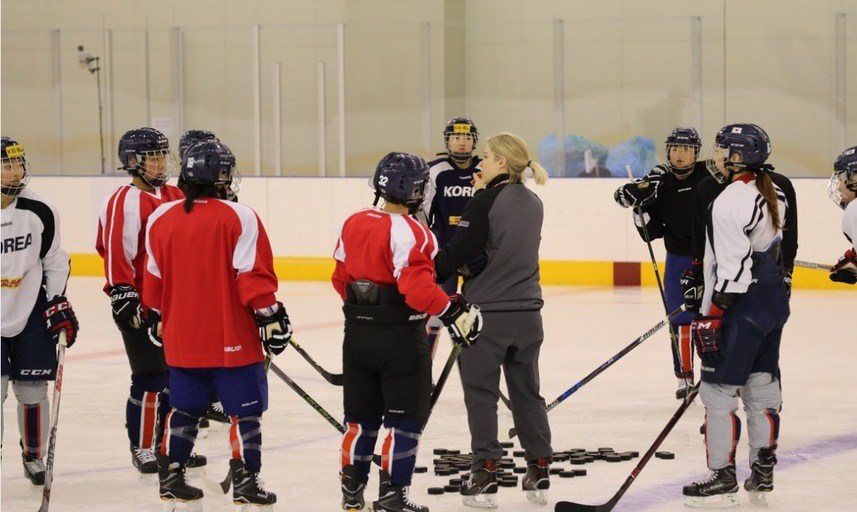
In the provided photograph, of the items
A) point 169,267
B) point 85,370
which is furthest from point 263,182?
point 169,267

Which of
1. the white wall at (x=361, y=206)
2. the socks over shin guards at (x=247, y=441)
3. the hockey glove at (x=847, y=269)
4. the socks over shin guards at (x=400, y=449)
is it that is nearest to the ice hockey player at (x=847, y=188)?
the hockey glove at (x=847, y=269)

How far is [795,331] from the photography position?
824 centimetres

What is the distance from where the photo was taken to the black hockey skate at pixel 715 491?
421 centimetres

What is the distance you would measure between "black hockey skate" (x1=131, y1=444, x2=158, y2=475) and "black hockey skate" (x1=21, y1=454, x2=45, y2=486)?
1.07ft

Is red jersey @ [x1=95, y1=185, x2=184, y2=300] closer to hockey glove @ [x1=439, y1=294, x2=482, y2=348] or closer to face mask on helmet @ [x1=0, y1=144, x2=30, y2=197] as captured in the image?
face mask on helmet @ [x1=0, y1=144, x2=30, y2=197]

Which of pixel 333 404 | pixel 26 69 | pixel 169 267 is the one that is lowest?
pixel 333 404

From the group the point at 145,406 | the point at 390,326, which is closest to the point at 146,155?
the point at 145,406

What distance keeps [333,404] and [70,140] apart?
25.0 ft

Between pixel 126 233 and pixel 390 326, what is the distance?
1.18 m

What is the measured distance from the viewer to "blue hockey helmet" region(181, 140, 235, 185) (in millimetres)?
3814

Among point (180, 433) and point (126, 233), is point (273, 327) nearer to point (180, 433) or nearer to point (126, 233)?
point (180, 433)

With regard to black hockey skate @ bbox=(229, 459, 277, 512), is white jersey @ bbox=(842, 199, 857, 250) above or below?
above

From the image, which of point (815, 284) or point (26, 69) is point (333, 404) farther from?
point (26, 69)

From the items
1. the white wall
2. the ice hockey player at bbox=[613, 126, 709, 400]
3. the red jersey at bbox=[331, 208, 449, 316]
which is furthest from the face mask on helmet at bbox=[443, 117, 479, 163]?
the white wall
